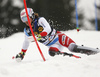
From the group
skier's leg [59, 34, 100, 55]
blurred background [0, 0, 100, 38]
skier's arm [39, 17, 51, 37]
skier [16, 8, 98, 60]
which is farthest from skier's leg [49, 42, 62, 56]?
blurred background [0, 0, 100, 38]

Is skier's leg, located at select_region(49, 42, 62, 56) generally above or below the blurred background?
below

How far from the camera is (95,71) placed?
2.39 metres

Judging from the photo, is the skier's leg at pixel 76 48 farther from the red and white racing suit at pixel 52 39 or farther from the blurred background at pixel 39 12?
the blurred background at pixel 39 12

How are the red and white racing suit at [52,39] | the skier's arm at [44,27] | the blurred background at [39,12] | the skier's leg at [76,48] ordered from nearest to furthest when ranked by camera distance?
the skier's arm at [44,27] < the red and white racing suit at [52,39] < the skier's leg at [76,48] < the blurred background at [39,12]

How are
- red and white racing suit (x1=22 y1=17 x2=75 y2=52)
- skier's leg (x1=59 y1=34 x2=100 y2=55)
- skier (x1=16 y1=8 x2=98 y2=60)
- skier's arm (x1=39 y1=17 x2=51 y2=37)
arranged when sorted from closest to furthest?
1. skier's arm (x1=39 y1=17 x2=51 y2=37)
2. skier (x1=16 y1=8 x2=98 y2=60)
3. red and white racing suit (x1=22 y1=17 x2=75 y2=52)
4. skier's leg (x1=59 y1=34 x2=100 y2=55)

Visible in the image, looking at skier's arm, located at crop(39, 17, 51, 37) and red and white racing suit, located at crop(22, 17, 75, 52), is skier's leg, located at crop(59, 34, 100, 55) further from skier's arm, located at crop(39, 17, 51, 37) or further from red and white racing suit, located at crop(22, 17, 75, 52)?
skier's arm, located at crop(39, 17, 51, 37)

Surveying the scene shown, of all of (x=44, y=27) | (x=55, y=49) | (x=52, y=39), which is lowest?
(x=55, y=49)

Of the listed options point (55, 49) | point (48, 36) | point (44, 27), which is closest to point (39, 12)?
point (48, 36)

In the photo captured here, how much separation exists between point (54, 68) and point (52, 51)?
1293mm

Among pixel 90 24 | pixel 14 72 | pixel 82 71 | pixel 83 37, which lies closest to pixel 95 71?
pixel 82 71

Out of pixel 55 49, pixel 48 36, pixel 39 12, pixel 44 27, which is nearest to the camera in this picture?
pixel 44 27

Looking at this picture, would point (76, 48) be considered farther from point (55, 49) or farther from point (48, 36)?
point (48, 36)

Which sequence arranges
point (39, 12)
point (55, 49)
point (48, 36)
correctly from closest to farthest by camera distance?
point (55, 49) → point (48, 36) → point (39, 12)

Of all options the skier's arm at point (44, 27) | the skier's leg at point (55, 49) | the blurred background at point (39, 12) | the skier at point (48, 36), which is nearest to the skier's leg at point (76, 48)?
the skier at point (48, 36)
